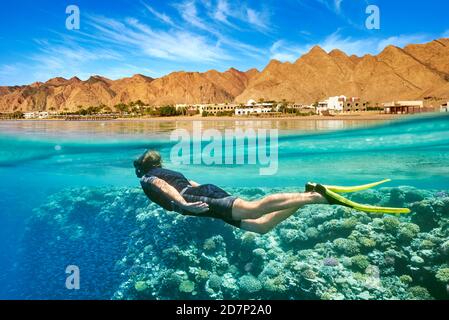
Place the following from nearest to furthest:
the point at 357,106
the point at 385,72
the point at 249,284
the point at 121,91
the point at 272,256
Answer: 1. the point at 249,284
2. the point at 272,256
3. the point at 357,106
4. the point at 385,72
5. the point at 121,91

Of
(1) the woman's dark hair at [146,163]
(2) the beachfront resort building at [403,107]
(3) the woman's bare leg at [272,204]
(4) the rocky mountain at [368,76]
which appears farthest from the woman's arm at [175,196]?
(2) the beachfront resort building at [403,107]

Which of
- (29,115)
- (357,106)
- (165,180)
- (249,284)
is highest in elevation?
(29,115)

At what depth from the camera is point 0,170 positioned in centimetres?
1229

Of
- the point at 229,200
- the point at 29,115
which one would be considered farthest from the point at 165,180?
the point at 29,115

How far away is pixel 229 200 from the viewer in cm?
478

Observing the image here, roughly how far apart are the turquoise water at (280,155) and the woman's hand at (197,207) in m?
4.47

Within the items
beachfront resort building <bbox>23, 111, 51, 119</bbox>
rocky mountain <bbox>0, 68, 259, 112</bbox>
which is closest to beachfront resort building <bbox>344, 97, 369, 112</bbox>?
rocky mountain <bbox>0, 68, 259, 112</bbox>

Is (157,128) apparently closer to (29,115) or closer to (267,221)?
(267,221)

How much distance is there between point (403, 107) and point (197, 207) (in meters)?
7.07

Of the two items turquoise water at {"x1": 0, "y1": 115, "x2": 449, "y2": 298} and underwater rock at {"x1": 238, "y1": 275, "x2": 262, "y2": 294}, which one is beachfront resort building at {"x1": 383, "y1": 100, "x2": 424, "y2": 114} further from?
→ underwater rock at {"x1": 238, "y1": 275, "x2": 262, "y2": 294}

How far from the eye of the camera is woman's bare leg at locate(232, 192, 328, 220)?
14.2 ft

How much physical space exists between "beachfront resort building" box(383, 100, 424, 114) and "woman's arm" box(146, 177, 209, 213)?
6254 mm

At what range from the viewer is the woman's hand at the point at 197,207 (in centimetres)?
492

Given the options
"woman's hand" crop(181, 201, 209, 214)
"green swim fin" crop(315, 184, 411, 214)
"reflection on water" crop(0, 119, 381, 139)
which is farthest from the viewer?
"reflection on water" crop(0, 119, 381, 139)
